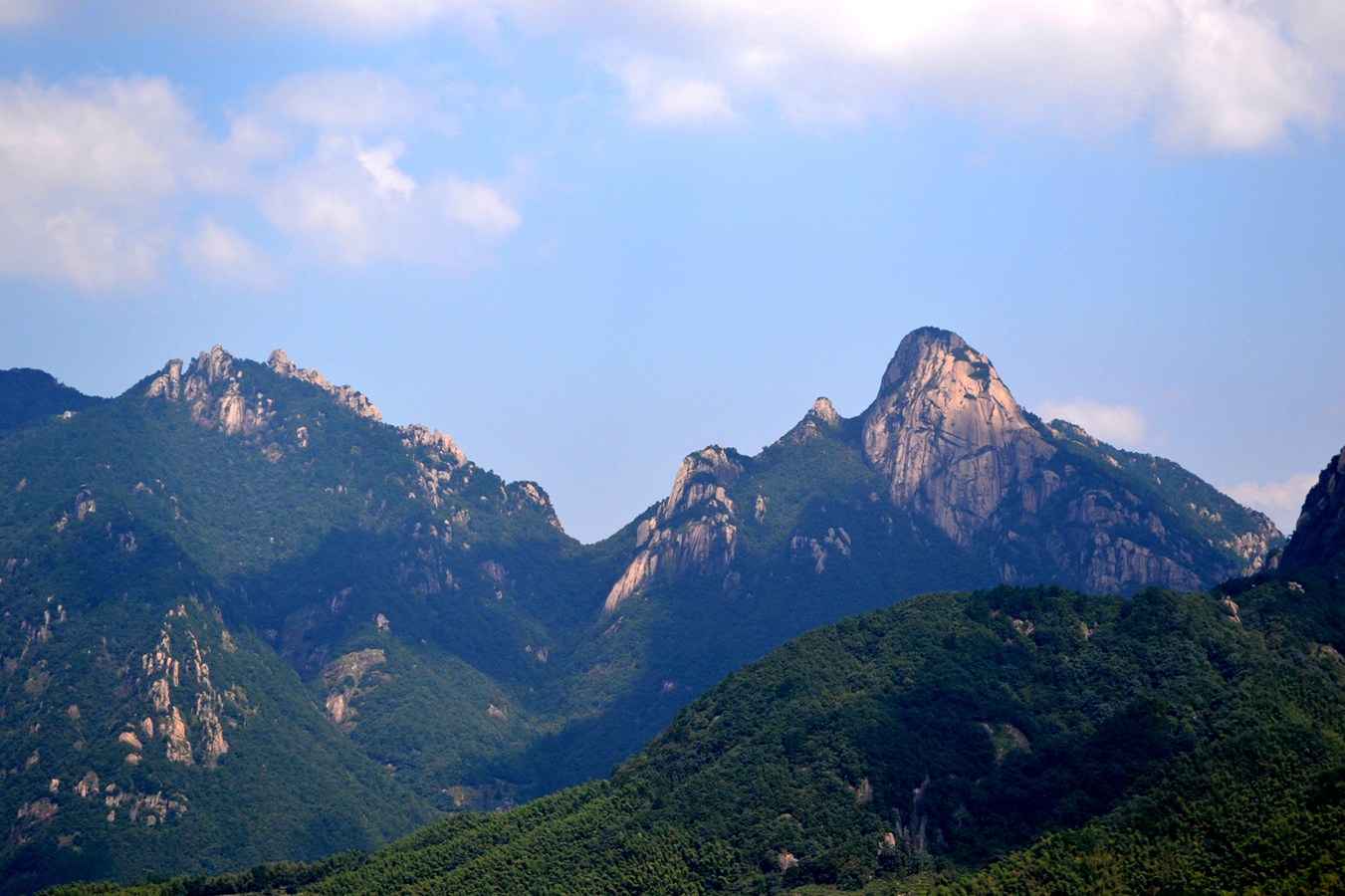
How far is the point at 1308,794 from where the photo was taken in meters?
196

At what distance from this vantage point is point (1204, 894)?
18525 cm

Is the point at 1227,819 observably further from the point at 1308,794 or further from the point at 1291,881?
the point at 1291,881

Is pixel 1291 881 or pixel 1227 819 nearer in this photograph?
pixel 1291 881

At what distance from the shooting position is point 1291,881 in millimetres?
177750

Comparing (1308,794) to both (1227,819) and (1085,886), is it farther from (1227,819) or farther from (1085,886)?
(1085,886)

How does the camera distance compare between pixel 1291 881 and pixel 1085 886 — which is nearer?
pixel 1291 881

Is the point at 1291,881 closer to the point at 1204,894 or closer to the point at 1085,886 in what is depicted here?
the point at 1204,894

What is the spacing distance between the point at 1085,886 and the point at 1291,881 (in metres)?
24.7

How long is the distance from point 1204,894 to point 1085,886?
14388 mm

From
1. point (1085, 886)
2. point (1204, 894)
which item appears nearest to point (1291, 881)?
point (1204, 894)

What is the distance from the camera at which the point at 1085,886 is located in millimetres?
195125

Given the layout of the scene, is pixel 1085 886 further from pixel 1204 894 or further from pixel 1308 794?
pixel 1308 794

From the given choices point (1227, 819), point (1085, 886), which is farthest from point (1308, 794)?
point (1085, 886)

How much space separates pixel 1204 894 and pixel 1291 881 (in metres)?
10.5
